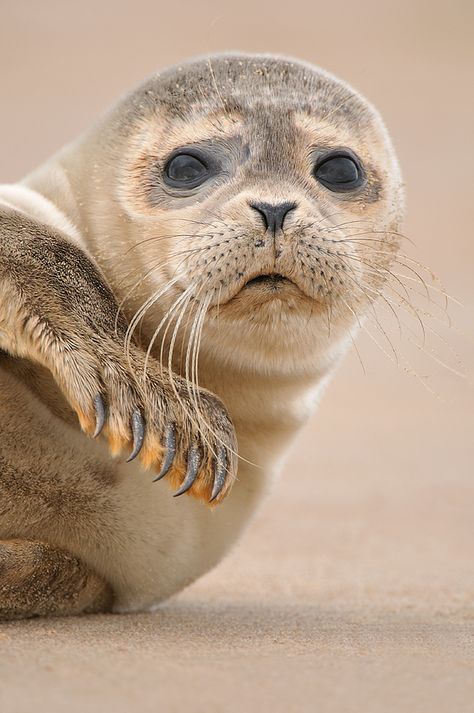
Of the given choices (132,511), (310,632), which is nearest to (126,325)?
(132,511)

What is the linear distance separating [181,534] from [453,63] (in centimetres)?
2363

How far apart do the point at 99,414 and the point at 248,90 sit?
1.21m

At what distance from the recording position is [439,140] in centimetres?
2136

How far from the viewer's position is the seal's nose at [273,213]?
2.88 m

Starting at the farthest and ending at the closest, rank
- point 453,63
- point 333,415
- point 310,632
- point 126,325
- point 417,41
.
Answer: point 417,41 → point 453,63 → point 333,415 → point 126,325 → point 310,632

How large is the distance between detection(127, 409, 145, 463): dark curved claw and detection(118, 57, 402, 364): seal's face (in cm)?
41

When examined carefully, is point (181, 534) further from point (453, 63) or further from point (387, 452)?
point (453, 63)

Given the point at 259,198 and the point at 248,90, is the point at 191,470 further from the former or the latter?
the point at 248,90

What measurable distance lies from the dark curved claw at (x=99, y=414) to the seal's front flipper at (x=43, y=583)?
1.51 feet

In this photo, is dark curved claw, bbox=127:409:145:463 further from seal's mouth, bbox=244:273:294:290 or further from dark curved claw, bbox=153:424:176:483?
seal's mouth, bbox=244:273:294:290

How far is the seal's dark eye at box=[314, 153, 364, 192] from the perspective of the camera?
3.34 metres

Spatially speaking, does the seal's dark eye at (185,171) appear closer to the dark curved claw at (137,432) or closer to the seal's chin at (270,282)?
the seal's chin at (270,282)

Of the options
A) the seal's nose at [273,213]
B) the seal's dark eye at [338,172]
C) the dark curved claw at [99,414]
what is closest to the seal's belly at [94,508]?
the dark curved claw at [99,414]

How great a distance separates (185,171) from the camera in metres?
3.33
